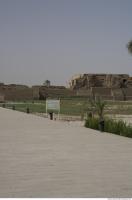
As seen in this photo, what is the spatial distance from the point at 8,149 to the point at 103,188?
4.58 metres

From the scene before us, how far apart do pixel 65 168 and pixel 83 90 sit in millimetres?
101701

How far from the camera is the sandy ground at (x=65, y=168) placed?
5.45 metres

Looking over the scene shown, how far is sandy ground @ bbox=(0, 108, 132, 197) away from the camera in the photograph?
5.45 meters

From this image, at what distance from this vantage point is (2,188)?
5.62m

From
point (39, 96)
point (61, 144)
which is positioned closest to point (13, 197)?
point (61, 144)

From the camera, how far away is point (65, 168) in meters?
7.14

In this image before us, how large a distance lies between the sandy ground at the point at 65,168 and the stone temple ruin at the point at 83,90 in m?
60.9

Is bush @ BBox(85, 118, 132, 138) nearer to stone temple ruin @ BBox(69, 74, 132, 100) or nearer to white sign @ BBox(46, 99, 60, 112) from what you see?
white sign @ BBox(46, 99, 60, 112)

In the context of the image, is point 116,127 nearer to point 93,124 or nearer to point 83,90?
point 93,124

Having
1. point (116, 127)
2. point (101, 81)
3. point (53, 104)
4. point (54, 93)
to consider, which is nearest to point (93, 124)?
point (116, 127)

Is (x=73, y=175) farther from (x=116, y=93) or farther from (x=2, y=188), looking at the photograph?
(x=116, y=93)

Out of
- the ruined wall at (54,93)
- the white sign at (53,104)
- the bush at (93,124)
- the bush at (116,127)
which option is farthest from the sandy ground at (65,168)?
the ruined wall at (54,93)

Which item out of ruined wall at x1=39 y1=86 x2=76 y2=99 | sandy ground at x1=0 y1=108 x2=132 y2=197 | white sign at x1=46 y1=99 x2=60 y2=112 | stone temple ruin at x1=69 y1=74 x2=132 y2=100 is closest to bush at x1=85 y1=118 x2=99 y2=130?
sandy ground at x1=0 y1=108 x2=132 y2=197

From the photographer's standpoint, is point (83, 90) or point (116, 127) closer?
point (116, 127)
